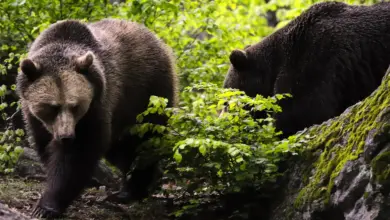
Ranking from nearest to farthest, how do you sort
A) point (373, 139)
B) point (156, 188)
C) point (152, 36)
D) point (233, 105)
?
point (373, 139) → point (233, 105) → point (156, 188) → point (152, 36)

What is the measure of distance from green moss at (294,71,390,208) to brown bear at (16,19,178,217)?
2.07m

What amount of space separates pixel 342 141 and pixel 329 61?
240 cm

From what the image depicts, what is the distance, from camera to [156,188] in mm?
6426

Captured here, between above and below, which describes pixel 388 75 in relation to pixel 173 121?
above

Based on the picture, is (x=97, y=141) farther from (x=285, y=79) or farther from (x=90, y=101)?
(x=285, y=79)

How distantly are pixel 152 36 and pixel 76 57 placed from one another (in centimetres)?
170

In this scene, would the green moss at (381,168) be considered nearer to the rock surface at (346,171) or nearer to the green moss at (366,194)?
the rock surface at (346,171)

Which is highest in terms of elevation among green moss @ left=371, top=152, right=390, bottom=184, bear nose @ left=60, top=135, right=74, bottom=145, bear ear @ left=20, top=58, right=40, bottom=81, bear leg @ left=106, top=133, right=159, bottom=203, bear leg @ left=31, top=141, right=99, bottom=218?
green moss @ left=371, top=152, right=390, bottom=184

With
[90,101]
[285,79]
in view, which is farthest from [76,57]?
[285,79]

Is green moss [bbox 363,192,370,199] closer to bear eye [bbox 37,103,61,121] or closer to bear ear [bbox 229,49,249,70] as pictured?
bear eye [bbox 37,103,61,121]

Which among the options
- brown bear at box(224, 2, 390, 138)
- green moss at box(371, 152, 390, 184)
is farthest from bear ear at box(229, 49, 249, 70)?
green moss at box(371, 152, 390, 184)

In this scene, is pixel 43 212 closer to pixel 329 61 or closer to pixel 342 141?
pixel 342 141

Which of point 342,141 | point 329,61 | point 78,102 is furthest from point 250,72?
point 342,141

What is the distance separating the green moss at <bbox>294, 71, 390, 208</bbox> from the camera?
4.52 meters
